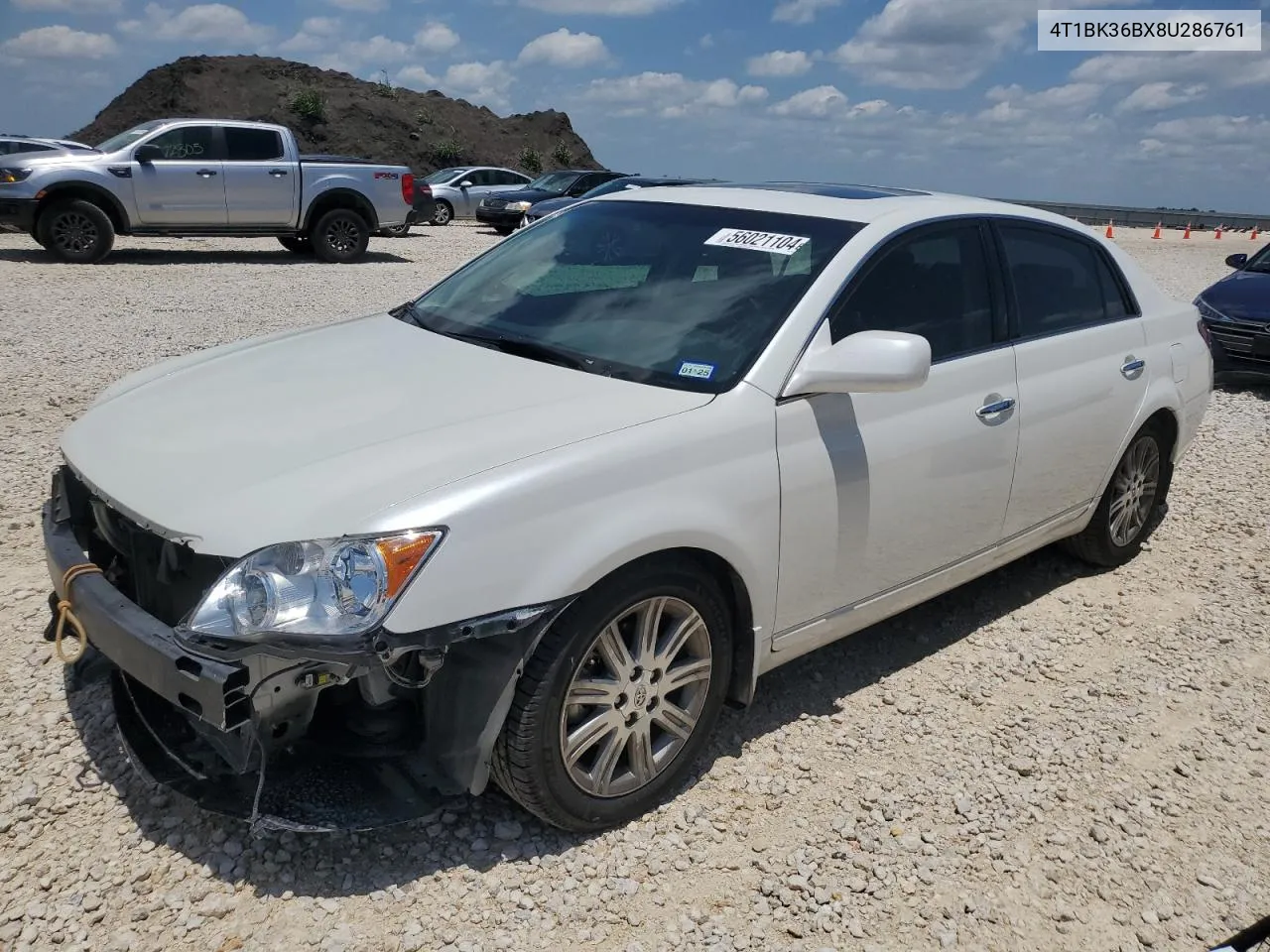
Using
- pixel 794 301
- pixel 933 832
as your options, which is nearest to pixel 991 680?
pixel 933 832

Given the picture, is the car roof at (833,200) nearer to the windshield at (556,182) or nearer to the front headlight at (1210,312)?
the front headlight at (1210,312)

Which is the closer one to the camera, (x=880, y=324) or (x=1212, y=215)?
(x=880, y=324)

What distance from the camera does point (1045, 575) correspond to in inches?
200

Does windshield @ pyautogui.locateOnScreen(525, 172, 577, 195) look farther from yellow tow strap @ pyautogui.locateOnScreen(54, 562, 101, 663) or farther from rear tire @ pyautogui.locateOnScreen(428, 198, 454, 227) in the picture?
yellow tow strap @ pyautogui.locateOnScreen(54, 562, 101, 663)

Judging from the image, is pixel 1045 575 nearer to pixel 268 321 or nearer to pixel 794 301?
pixel 794 301

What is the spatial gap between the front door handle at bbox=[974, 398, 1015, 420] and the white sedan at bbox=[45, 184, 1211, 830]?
14 millimetres

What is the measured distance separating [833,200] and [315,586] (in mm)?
2429

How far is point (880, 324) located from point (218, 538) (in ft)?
7.13

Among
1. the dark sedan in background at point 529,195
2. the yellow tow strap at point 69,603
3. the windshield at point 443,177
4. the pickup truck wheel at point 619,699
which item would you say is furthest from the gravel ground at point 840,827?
the windshield at point 443,177

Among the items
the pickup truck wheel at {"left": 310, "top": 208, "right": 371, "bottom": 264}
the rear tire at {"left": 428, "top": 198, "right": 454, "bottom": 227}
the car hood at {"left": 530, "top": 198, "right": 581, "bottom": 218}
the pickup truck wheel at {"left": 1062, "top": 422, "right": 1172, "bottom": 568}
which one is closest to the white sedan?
the pickup truck wheel at {"left": 1062, "top": 422, "right": 1172, "bottom": 568}

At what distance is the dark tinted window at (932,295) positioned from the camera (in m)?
3.49

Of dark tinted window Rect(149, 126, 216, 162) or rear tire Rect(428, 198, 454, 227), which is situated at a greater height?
dark tinted window Rect(149, 126, 216, 162)

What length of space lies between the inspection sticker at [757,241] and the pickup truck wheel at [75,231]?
12.3 meters

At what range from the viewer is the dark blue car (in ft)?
29.6
